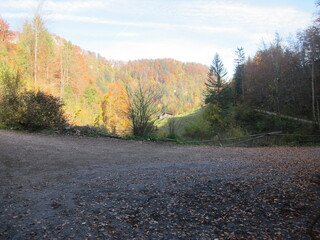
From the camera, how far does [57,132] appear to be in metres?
14.4

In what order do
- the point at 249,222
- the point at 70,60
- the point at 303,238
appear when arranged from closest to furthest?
the point at 303,238 → the point at 249,222 → the point at 70,60

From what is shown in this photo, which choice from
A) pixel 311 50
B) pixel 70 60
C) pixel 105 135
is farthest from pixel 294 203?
pixel 70 60

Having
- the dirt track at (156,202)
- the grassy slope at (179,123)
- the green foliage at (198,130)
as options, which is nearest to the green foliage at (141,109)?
the grassy slope at (179,123)

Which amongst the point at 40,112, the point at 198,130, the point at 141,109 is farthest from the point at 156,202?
the point at 198,130

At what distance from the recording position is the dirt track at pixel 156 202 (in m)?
3.28

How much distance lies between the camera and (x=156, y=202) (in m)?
4.29

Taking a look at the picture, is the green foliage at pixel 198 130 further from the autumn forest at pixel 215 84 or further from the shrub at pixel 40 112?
the shrub at pixel 40 112

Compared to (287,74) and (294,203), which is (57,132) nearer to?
(294,203)

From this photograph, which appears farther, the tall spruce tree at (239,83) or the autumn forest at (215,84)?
the tall spruce tree at (239,83)

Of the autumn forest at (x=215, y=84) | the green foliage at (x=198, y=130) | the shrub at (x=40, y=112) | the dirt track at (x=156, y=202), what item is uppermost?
the autumn forest at (x=215, y=84)

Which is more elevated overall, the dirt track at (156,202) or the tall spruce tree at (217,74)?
the tall spruce tree at (217,74)

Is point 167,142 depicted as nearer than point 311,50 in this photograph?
Yes

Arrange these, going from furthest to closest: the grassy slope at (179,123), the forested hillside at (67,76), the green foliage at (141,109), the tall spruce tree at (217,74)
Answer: the tall spruce tree at (217,74), the grassy slope at (179,123), the forested hillside at (67,76), the green foliage at (141,109)

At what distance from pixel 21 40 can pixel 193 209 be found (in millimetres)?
30997
